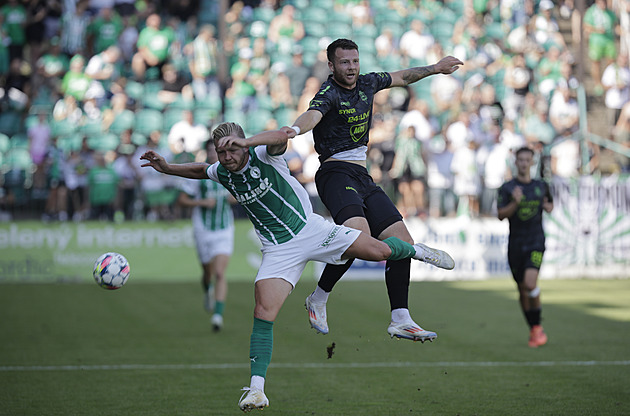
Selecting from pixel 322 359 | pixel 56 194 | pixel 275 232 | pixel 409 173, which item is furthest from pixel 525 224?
pixel 56 194

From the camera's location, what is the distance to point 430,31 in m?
23.4

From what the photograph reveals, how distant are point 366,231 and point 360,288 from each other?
11.1 meters

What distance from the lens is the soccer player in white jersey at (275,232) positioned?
6.54 meters

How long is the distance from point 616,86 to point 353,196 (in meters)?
17.5

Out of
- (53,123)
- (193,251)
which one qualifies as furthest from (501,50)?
(53,123)

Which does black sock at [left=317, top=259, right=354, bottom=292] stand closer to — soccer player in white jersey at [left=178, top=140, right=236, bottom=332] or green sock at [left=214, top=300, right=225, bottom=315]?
green sock at [left=214, top=300, right=225, bottom=315]

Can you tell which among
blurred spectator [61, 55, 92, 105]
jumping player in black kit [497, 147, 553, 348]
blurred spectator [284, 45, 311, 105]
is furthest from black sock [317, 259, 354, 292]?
blurred spectator [61, 55, 92, 105]

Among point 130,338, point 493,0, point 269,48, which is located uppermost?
point 493,0

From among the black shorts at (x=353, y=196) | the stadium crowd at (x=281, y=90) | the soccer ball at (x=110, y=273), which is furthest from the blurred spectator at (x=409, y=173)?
the soccer ball at (x=110, y=273)

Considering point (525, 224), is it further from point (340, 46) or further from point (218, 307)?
point (340, 46)

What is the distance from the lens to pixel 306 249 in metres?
6.80

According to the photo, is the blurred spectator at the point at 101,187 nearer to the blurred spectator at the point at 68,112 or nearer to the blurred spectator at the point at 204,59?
the blurred spectator at the point at 68,112

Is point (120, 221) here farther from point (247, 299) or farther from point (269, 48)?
point (269, 48)

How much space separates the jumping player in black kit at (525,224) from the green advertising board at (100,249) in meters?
8.76
